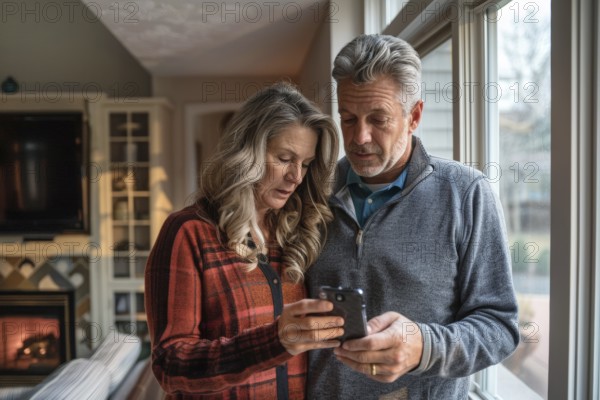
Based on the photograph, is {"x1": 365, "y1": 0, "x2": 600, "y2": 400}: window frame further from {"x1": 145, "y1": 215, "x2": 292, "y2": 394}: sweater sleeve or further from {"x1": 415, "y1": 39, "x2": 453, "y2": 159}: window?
{"x1": 415, "y1": 39, "x2": 453, "y2": 159}: window

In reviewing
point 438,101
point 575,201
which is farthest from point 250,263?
point 438,101

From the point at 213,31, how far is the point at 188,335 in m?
2.79

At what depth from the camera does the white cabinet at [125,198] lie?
4609 mm

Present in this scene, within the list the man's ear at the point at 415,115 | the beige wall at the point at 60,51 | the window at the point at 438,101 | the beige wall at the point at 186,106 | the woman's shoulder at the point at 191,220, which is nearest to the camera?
the woman's shoulder at the point at 191,220

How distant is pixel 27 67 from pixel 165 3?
112 inches

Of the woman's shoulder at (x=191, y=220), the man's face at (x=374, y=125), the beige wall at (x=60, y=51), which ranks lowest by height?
the woman's shoulder at (x=191, y=220)

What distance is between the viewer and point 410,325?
3.37 feet

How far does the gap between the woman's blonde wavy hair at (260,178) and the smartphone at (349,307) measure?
31 centimetres

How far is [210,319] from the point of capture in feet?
3.94

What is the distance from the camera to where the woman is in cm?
107

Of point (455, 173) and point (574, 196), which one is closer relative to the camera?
point (574, 196)

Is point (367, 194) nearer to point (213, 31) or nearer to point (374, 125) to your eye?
point (374, 125)

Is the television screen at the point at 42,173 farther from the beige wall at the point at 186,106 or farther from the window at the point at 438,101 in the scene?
the window at the point at 438,101

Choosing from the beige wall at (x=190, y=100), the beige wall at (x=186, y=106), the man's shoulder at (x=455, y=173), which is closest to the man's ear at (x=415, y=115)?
the man's shoulder at (x=455, y=173)
